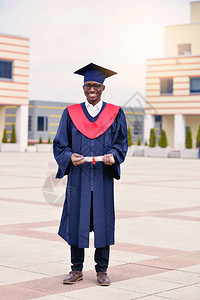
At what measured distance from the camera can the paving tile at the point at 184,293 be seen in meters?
5.22

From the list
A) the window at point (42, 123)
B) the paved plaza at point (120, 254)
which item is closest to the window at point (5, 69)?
the window at point (42, 123)

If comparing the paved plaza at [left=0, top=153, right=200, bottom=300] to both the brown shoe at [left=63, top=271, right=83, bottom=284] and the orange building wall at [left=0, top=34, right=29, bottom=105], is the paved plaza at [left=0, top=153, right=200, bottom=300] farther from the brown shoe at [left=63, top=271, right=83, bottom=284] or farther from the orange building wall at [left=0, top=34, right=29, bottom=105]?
the orange building wall at [left=0, top=34, right=29, bottom=105]

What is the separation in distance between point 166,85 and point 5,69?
15.4m

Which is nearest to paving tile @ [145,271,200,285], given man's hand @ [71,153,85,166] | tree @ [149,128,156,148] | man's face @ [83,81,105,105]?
man's hand @ [71,153,85,166]

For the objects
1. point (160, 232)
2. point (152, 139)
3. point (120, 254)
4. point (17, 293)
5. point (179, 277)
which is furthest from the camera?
point (152, 139)

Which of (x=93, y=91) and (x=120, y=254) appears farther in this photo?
(x=120, y=254)

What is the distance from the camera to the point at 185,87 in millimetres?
53562

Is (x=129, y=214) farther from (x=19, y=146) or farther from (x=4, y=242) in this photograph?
(x=19, y=146)

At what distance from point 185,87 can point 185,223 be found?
44537 mm

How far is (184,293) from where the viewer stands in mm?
5359

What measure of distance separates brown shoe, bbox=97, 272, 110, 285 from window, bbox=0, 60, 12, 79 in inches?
1796

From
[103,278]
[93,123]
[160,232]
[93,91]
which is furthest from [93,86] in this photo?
[160,232]

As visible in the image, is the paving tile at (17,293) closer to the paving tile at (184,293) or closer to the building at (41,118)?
the paving tile at (184,293)

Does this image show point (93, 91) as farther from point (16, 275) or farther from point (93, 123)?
point (16, 275)
